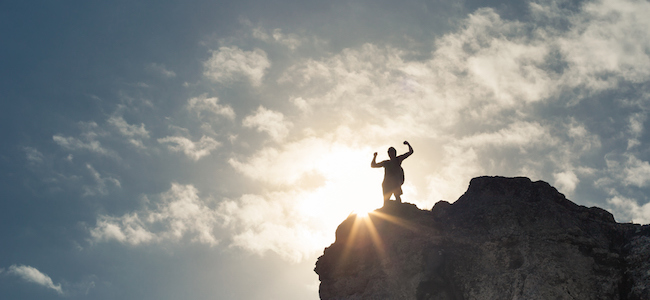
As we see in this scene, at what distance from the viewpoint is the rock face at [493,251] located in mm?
13039

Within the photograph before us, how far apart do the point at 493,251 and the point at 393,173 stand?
647 cm

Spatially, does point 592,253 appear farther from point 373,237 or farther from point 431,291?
point 373,237

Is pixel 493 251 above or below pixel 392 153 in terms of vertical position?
below

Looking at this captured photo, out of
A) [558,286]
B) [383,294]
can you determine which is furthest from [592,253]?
[383,294]

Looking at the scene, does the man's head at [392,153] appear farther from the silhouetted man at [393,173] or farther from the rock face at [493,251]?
the rock face at [493,251]

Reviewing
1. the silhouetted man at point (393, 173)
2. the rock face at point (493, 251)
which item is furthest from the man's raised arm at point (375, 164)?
the rock face at point (493, 251)

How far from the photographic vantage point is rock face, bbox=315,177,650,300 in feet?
42.8

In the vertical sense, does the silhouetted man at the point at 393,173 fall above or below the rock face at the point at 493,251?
above

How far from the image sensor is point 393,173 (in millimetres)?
20047

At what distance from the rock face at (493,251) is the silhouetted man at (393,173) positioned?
1.41m

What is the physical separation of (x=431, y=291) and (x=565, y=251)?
451cm

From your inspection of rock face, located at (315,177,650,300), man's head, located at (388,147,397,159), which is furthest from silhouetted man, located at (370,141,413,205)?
rock face, located at (315,177,650,300)

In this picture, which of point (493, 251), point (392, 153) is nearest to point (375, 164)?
point (392, 153)

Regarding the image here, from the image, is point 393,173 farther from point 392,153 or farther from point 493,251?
point 493,251
